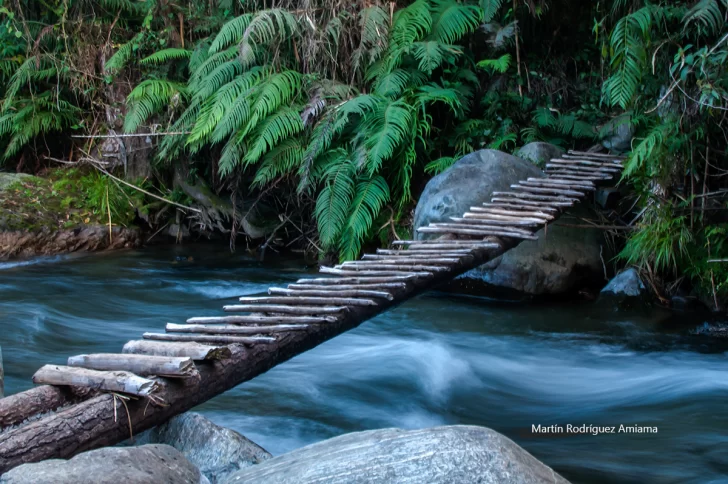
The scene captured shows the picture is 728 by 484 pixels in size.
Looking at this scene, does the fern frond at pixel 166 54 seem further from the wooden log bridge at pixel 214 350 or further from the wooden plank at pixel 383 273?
the wooden plank at pixel 383 273

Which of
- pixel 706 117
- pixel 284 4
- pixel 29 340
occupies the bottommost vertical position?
pixel 29 340

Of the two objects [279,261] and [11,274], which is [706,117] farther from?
[11,274]

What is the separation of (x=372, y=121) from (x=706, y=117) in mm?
3172

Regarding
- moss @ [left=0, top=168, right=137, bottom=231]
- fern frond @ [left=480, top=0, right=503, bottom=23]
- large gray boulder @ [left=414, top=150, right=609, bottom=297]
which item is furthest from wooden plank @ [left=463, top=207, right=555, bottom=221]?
moss @ [left=0, top=168, right=137, bottom=231]

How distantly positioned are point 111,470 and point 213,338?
121cm

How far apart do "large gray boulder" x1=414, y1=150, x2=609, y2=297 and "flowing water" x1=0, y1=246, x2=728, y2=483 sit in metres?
0.23

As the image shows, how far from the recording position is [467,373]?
17.4ft

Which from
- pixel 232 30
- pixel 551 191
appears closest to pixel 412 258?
pixel 551 191

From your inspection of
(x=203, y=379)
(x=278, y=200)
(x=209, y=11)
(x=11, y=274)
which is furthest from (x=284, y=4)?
(x=203, y=379)

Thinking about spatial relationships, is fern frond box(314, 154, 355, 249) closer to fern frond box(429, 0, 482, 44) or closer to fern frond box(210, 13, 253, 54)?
fern frond box(429, 0, 482, 44)

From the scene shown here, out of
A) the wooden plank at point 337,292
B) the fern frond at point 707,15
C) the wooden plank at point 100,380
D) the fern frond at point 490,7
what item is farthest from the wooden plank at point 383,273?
the fern frond at point 490,7

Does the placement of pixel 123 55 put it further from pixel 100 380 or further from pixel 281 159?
pixel 100 380

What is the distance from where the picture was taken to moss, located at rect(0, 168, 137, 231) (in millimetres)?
8938

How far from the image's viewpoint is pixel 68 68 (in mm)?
10062
